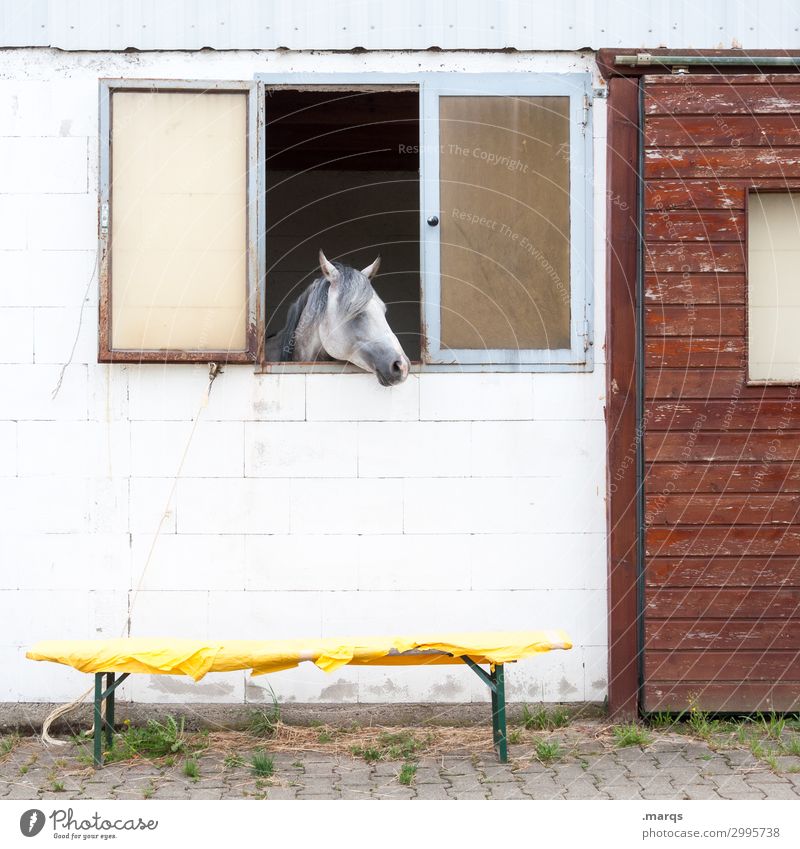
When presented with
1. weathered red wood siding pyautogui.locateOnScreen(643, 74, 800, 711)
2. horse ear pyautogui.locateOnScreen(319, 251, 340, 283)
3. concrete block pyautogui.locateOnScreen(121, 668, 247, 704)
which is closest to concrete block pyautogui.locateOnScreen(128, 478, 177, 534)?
concrete block pyautogui.locateOnScreen(121, 668, 247, 704)

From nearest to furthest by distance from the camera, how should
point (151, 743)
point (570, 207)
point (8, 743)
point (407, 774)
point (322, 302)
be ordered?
point (407, 774) → point (151, 743) → point (8, 743) → point (570, 207) → point (322, 302)

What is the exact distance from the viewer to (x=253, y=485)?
16.2 ft

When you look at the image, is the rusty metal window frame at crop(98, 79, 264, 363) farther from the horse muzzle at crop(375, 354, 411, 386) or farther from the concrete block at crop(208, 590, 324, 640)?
the concrete block at crop(208, 590, 324, 640)

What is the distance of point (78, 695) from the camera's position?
4891 mm

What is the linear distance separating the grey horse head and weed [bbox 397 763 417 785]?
1.58 m

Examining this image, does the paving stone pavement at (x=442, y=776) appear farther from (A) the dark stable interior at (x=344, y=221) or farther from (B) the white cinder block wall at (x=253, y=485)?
(A) the dark stable interior at (x=344, y=221)

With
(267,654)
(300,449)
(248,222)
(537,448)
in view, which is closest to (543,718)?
(537,448)

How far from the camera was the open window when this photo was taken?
4.89 m

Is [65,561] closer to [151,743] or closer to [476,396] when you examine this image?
[151,743]

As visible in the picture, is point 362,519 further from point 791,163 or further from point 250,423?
point 791,163

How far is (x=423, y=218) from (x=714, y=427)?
1.55 m
